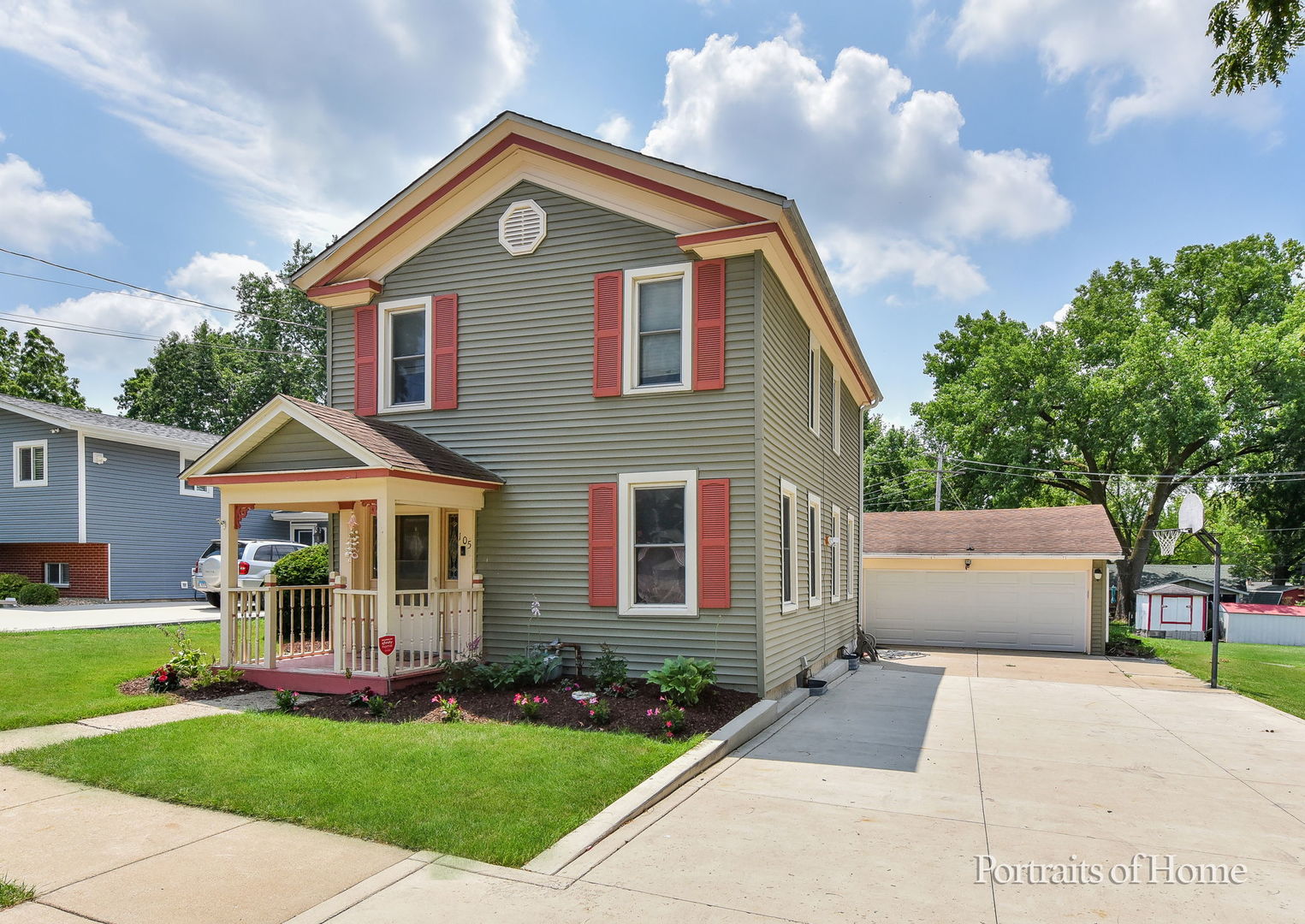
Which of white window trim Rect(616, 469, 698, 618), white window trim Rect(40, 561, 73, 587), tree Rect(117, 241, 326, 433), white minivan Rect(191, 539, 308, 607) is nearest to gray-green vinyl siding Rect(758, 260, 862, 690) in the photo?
white window trim Rect(616, 469, 698, 618)

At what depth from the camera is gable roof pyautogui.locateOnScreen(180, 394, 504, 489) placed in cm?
866

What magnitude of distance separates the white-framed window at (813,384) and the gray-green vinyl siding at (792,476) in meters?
0.14

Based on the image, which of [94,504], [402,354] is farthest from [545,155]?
[94,504]

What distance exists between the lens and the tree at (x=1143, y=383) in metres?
25.8

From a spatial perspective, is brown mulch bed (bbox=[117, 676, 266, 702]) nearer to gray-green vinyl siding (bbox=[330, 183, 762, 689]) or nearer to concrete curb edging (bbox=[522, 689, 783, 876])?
gray-green vinyl siding (bbox=[330, 183, 762, 689])

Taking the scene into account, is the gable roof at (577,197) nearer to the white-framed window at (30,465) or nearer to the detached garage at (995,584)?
the detached garage at (995,584)

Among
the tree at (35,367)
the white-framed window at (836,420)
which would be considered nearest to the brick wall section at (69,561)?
the white-framed window at (836,420)

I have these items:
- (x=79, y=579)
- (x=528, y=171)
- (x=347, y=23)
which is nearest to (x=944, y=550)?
(x=528, y=171)

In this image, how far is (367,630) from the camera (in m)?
10.0

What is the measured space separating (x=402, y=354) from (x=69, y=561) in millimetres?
16243

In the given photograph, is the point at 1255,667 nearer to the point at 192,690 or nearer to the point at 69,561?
the point at 192,690

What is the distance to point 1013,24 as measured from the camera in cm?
921

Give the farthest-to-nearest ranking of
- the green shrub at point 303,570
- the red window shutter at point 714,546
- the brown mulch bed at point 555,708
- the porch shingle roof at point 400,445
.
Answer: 1. the green shrub at point 303,570
2. the red window shutter at point 714,546
3. the porch shingle roof at point 400,445
4. the brown mulch bed at point 555,708

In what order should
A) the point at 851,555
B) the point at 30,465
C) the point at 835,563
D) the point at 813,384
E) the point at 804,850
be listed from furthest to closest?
the point at 30,465
the point at 851,555
the point at 835,563
the point at 813,384
the point at 804,850
